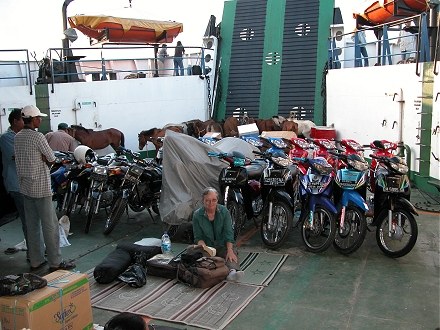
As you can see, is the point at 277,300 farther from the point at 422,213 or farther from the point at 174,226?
the point at 422,213

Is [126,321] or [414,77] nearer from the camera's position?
[126,321]

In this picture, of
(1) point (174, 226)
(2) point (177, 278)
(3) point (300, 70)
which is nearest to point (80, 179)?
(1) point (174, 226)

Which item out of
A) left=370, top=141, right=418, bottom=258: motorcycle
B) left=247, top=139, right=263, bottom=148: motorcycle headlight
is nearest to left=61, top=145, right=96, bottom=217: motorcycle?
left=247, top=139, right=263, bottom=148: motorcycle headlight

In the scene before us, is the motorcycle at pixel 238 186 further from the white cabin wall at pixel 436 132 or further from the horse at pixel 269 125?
the horse at pixel 269 125

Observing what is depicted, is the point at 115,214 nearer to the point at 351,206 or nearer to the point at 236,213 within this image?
the point at 236,213

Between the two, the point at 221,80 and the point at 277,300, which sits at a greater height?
the point at 221,80

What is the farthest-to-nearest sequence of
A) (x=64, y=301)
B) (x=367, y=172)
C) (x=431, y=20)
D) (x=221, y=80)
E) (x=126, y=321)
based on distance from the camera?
(x=221, y=80)
(x=431, y=20)
(x=367, y=172)
(x=64, y=301)
(x=126, y=321)

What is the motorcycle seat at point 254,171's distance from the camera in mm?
7219

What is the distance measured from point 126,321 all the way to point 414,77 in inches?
320

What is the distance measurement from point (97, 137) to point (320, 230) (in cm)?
759


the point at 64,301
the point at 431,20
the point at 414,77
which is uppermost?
the point at 431,20

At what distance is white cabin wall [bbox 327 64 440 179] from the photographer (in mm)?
9398

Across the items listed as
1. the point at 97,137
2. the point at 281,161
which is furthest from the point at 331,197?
the point at 97,137

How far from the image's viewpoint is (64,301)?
393 centimetres
